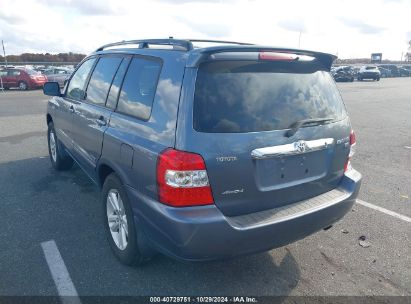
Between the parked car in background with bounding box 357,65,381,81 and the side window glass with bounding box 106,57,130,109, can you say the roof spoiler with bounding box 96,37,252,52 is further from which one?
the parked car in background with bounding box 357,65,381,81

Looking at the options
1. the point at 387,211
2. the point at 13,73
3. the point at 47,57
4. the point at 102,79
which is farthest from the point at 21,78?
the point at 47,57

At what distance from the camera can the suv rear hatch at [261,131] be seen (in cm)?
238

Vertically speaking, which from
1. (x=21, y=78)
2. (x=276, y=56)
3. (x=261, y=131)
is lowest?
(x=21, y=78)

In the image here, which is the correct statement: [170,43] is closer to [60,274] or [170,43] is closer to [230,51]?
[230,51]

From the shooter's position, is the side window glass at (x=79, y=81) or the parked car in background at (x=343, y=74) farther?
the parked car in background at (x=343, y=74)

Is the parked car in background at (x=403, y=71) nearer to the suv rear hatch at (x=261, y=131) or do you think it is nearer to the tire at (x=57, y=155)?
the tire at (x=57, y=155)

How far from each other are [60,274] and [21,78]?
22054 mm

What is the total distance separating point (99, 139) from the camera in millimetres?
3385

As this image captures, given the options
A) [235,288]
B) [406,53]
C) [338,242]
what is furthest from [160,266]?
[406,53]

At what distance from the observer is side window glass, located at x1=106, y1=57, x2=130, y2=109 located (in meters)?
3.25

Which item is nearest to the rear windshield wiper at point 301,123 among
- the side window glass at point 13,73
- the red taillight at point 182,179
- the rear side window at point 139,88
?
the red taillight at point 182,179

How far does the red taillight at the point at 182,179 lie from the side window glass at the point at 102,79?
1465 millimetres

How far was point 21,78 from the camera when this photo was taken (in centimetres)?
2166

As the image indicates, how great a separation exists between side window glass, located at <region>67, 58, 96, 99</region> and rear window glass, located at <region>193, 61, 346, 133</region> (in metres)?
2.26
